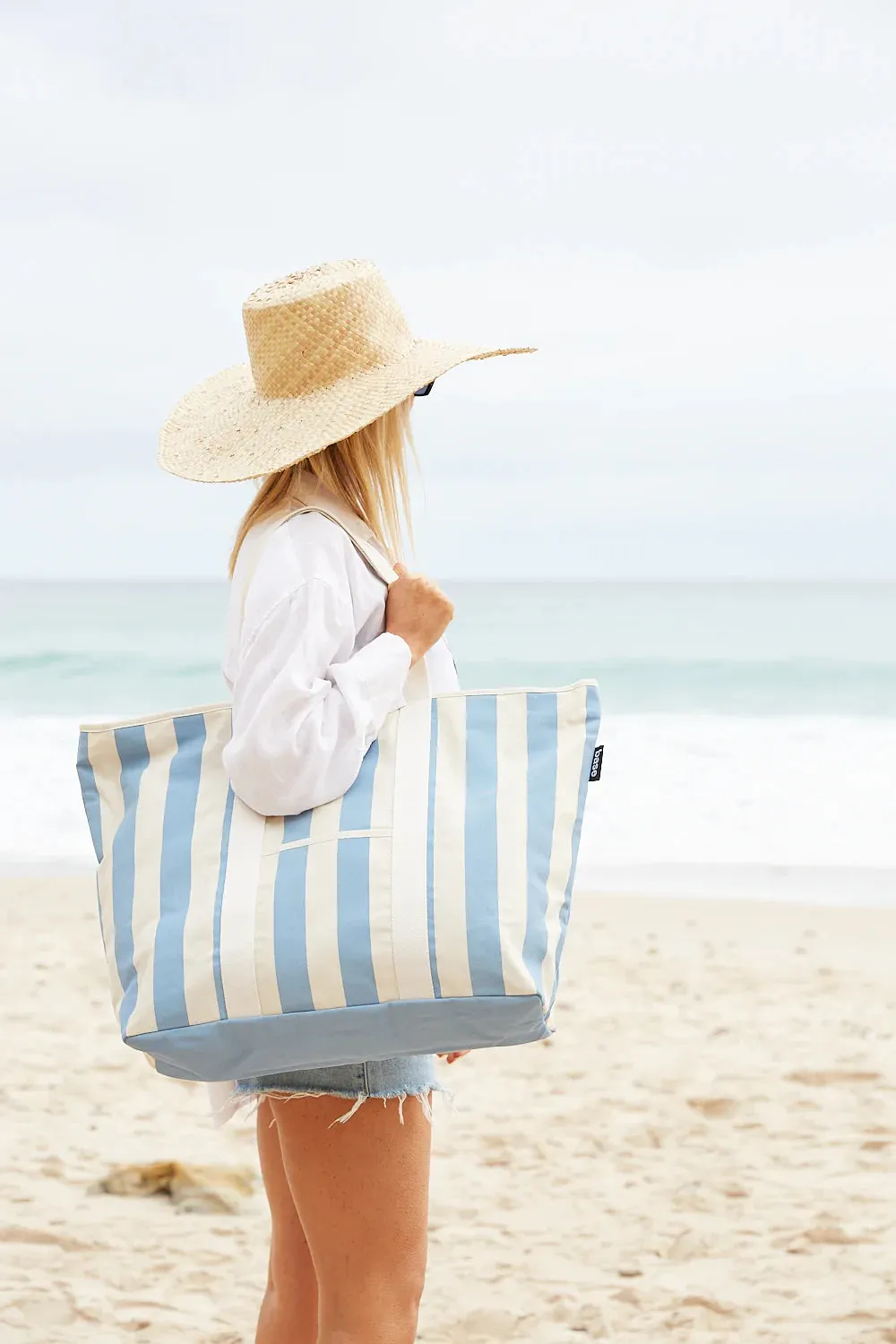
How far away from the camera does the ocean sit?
7570 mm

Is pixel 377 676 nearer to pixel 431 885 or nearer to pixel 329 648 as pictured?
pixel 329 648

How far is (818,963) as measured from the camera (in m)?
4.84

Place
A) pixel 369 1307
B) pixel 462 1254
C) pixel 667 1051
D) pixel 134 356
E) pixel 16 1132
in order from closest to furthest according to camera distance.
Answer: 1. pixel 369 1307
2. pixel 462 1254
3. pixel 16 1132
4. pixel 667 1051
5. pixel 134 356

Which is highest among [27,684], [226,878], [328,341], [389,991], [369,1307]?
[328,341]

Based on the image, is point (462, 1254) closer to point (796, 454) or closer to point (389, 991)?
point (389, 991)

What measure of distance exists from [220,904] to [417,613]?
369 mm

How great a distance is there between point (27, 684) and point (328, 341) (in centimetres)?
1734

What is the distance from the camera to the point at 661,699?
645 inches

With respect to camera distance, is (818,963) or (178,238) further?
(178,238)

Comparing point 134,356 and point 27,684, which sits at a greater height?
point 134,356

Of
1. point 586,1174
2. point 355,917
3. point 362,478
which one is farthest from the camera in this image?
point 586,1174

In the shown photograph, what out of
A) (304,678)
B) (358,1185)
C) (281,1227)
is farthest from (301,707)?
(281,1227)

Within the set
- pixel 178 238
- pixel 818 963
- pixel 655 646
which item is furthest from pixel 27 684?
pixel 818 963

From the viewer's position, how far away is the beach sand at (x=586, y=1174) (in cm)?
245
